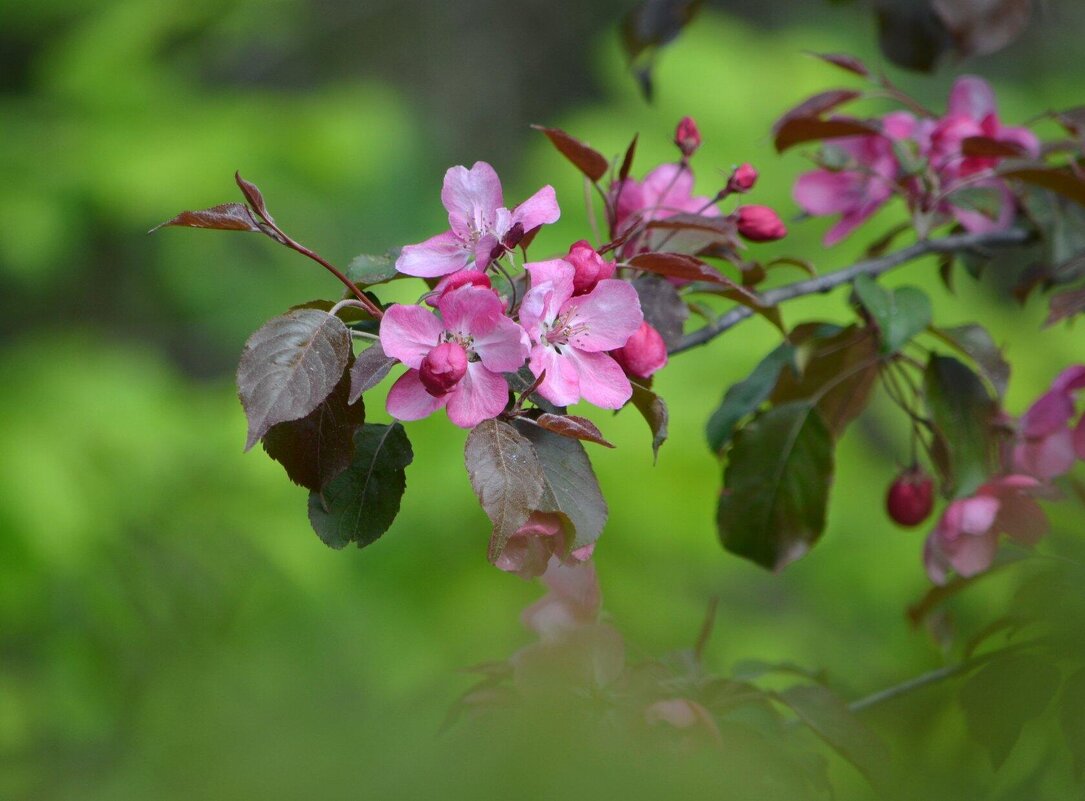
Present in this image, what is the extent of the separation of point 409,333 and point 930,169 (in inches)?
20.9

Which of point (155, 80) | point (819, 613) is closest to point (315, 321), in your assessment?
point (819, 613)

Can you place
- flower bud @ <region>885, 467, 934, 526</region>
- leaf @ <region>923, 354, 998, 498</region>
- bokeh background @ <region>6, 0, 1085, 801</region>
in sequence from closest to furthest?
bokeh background @ <region>6, 0, 1085, 801</region>
leaf @ <region>923, 354, 998, 498</region>
flower bud @ <region>885, 467, 934, 526</region>

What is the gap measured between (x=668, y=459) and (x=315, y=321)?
1438 millimetres

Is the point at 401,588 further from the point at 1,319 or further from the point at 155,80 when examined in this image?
the point at 1,319

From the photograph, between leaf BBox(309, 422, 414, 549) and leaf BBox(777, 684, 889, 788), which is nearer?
leaf BBox(309, 422, 414, 549)

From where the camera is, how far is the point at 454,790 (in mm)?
278

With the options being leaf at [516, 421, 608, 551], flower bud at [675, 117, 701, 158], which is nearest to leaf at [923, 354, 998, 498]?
flower bud at [675, 117, 701, 158]

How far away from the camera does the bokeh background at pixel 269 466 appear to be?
0.65 metres

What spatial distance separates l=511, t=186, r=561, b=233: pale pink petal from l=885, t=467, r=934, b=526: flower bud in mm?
481

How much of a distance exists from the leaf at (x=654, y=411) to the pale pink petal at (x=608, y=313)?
0.09 ft

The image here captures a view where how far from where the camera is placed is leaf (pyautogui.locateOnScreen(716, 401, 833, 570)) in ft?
2.76

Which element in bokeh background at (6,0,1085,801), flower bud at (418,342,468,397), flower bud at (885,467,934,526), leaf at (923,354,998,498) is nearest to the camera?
flower bud at (418,342,468,397)

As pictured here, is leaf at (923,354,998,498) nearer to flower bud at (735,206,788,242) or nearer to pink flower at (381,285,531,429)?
flower bud at (735,206,788,242)

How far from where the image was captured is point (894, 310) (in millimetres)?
746
